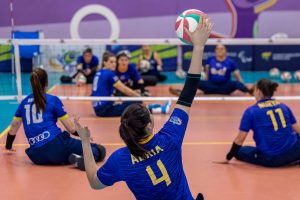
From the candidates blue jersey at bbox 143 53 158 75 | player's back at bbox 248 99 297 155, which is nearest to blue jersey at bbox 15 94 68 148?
player's back at bbox 248 99 297 155

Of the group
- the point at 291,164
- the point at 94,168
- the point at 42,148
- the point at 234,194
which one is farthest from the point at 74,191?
the point at 291,164

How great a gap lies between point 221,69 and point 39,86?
21.7 ft

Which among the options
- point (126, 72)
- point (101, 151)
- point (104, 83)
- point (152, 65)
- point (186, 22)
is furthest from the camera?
point (152, 65)

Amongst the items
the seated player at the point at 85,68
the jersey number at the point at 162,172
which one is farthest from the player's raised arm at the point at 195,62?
the seated player at the point at 85,68

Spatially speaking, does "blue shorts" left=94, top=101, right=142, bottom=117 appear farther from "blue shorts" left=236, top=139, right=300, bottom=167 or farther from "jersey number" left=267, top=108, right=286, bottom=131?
"jersey number" left=267, top=108, right=286, bottom=131

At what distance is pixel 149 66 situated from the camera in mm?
13445

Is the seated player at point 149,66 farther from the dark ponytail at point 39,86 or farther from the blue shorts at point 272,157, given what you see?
the dark ponytail at point 39,86

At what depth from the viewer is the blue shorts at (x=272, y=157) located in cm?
582

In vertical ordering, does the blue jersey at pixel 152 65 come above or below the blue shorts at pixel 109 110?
above

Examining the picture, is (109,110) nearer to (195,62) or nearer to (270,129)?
(270,129)

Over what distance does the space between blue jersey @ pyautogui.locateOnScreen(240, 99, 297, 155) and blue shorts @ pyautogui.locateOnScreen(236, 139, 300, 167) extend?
5cm

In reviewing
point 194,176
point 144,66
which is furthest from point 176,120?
point 144,66

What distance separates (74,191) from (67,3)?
1172 cm

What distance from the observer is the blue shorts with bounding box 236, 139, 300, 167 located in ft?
19.1
